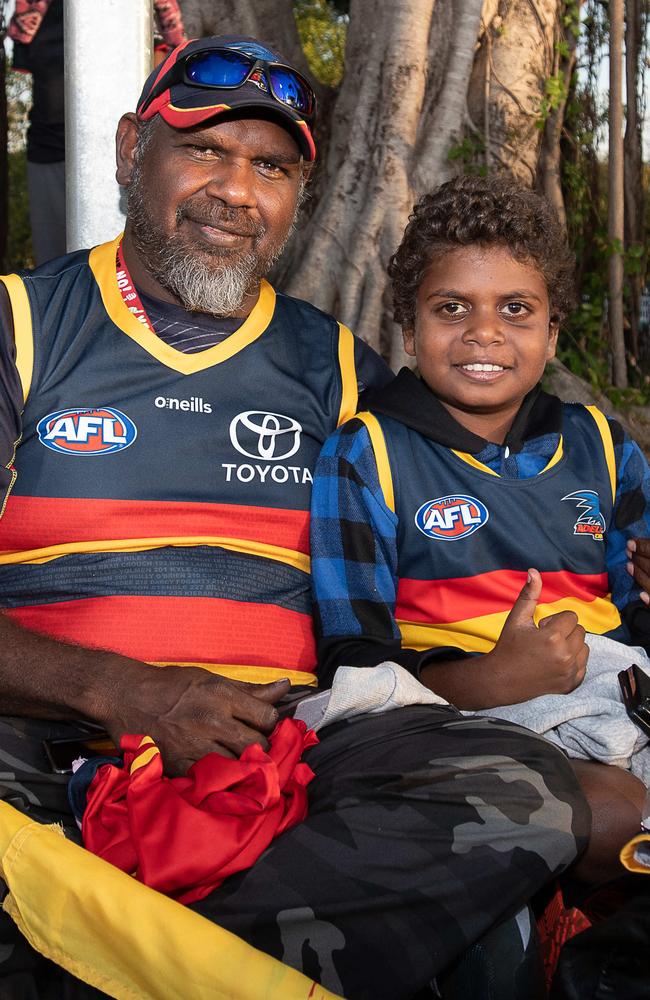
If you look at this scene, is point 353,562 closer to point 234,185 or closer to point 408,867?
point 408,867

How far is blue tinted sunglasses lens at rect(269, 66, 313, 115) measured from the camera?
2.78 metres

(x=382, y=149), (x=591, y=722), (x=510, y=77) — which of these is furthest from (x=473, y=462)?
(x=510, y=77)

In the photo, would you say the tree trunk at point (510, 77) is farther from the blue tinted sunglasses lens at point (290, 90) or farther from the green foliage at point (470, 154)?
the blue tinted sunglasses lens at point (290, 90)

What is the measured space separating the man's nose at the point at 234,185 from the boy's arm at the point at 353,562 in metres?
0.63

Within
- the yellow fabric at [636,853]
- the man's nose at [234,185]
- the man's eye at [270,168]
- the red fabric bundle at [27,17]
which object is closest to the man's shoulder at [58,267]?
the man's nose at [234,185]

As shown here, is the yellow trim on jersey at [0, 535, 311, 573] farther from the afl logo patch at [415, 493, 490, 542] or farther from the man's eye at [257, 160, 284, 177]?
the man's eye at [257, 160, 284, 177]

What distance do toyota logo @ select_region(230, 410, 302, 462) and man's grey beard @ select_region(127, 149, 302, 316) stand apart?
0.95ft

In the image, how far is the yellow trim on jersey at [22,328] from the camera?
256 cm

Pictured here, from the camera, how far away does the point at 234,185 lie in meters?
2.77

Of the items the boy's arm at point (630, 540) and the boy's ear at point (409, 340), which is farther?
the boy's ear at point (409, 340)

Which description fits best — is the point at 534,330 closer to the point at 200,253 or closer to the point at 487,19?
the point at 200,253

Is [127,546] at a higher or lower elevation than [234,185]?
lower

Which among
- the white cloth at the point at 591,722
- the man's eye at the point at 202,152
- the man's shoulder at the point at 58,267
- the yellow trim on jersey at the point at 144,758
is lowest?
the white cloth at the point at 591,722

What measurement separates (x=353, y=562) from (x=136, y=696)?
60 cm
